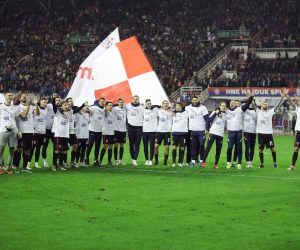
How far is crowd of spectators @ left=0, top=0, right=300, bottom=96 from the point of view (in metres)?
51.8

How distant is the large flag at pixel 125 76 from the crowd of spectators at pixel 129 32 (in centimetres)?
2579

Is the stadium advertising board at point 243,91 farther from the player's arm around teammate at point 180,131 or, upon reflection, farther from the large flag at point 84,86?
the large flag at point 84,86

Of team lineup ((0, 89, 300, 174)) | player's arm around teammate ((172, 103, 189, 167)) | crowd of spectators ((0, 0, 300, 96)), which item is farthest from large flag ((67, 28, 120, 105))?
crowd of spectators ((0, 0, 300, 96))

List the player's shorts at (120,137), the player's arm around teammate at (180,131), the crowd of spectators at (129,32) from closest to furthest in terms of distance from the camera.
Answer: the player's arm around teammate at (180,131), the player's shorts at (120,137), the crowd of spectators at (129,32)

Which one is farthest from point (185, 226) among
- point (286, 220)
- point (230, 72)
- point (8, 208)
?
point (230, 72)

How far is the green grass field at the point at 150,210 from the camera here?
10.2 meters

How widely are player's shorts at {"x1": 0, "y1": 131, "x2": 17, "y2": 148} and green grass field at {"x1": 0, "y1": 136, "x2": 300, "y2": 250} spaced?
858mm

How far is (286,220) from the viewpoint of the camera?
39.0 feet

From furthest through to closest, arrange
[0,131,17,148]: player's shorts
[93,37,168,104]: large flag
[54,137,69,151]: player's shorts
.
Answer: [93,37,168,104]: large flag, [54,137,69,151]: player's shorts, [0,131,17,148]: player's shorts

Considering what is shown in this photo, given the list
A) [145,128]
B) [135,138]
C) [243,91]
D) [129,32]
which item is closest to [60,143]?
[135,138]

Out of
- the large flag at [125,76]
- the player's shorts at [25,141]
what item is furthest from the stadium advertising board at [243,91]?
the player's shorts at [25,141]

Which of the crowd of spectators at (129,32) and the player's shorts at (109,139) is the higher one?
the crowd of spectators at (129,32)

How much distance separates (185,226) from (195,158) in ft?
33.2

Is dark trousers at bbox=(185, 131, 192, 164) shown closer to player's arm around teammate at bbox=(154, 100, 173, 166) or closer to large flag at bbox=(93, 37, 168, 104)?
player's arm around teammate at bbox=(154, 100, 173, 166)
